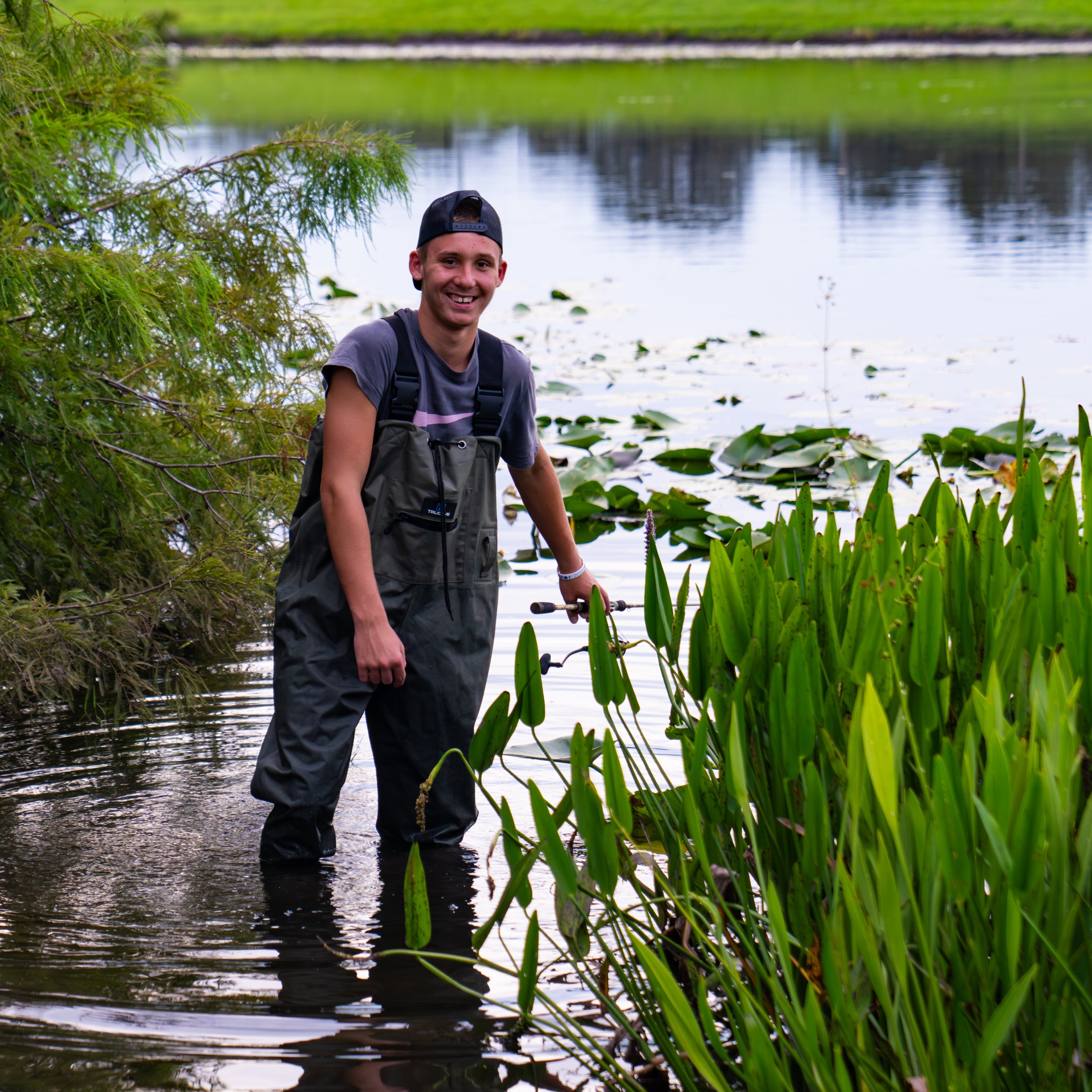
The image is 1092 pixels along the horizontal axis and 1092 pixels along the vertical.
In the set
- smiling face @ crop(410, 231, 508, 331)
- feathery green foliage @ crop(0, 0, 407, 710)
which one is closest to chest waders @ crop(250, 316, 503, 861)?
smiling face @ crop(410, 231, 508, 331)

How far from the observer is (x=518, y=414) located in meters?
3.75

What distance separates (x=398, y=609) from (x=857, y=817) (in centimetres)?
192

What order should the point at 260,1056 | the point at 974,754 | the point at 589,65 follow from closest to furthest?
1. the point at 974,754
2. the point at 260,1056
3. the point at 589,65

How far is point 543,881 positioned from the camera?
3.82 metres

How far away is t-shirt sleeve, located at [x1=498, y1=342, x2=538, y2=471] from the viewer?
146 inches

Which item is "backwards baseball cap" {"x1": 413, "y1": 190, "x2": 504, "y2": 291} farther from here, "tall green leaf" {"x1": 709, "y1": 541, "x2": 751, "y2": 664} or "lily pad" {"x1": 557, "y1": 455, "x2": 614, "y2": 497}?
"lily pad" {"x1": 557, "y1": 455, "x2": 614, "y2": 497}

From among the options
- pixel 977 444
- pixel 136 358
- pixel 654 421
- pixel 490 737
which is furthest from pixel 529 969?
pixel 654 421

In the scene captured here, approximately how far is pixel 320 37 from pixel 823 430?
5480 centimetres

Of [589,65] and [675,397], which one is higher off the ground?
[589,65]

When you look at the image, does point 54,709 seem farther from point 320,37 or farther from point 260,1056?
point 320,37

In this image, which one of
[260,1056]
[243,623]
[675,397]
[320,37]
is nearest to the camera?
[260,1056]

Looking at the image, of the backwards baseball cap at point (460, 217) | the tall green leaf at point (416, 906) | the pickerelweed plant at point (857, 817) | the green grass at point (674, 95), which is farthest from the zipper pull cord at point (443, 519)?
the green grass at point (674, 95)

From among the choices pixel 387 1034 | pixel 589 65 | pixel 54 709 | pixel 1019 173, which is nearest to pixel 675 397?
pixel 54 709

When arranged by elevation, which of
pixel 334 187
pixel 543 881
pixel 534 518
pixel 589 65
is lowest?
pixel 543 881
